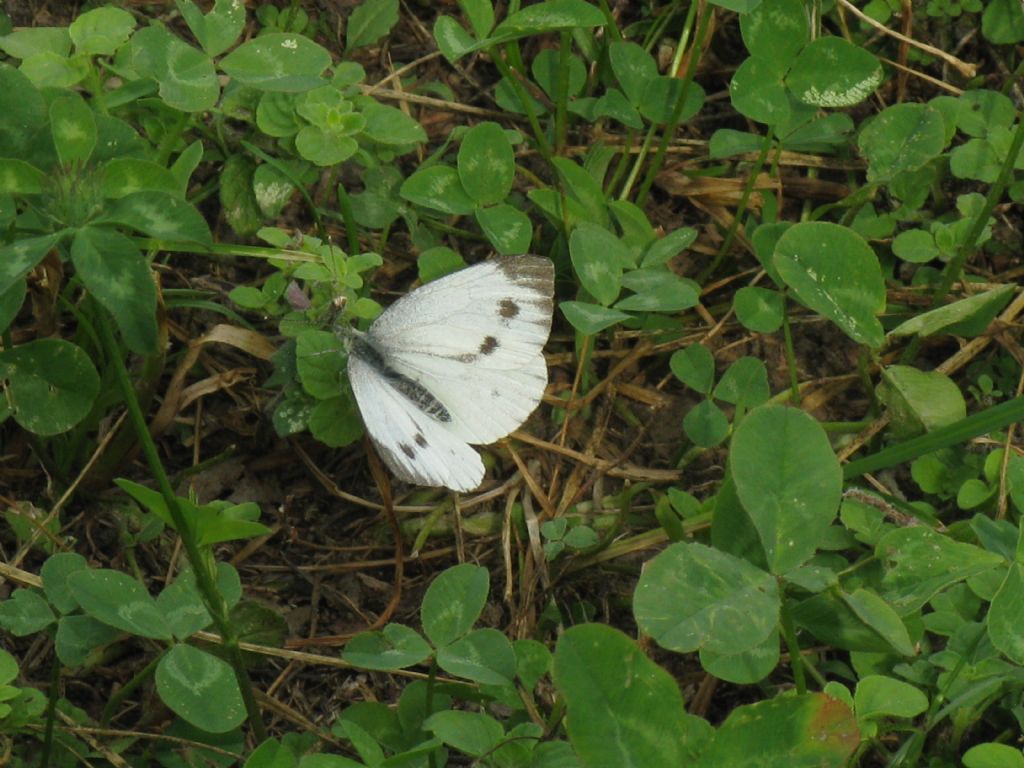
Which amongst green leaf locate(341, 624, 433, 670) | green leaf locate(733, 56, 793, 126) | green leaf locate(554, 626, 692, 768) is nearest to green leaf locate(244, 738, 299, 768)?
green leaf locate(341, 624, 433, 670)

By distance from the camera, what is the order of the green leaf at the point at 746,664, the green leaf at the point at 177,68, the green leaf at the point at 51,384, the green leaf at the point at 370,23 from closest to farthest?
the green leaf at the point at 746,664 → the green leaf at the point at 51,384 → the green leaf at the point at 177,68 → the green leaf at the point at 370,23

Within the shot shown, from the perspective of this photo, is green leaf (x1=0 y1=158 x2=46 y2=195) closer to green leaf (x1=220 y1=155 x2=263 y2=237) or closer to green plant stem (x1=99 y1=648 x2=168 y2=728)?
green leaf (x1=220 y1=155 x2=263 y2=237)

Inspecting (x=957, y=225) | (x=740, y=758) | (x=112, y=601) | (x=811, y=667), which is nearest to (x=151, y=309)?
(x=112, y=601)

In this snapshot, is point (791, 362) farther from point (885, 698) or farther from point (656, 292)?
point (885, 698)

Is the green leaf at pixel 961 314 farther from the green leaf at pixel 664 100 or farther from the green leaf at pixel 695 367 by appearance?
the green leaf at pixel 664 100

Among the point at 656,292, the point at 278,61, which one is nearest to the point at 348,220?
the point at 278,61

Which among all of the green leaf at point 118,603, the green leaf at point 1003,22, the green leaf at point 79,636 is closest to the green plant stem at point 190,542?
the green leaf at point 118,603
